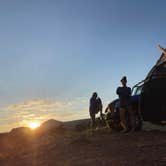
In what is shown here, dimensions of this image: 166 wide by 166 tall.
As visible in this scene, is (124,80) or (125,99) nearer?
(124,80)

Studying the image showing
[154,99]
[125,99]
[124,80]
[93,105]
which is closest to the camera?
[154,99]

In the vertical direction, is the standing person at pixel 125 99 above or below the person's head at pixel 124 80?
below

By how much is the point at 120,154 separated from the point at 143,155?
0.70 m

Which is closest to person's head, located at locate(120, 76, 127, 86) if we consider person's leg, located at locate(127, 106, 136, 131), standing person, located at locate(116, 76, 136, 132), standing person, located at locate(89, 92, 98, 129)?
standing person, located at locate(116, 76, 136, 132)

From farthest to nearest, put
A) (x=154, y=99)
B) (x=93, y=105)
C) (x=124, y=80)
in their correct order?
(x=93, y=105)
(x=124, y=80)
(x=154, y=99)

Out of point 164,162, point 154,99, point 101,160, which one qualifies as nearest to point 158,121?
point 154,99

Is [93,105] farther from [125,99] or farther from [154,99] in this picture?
[154,99]

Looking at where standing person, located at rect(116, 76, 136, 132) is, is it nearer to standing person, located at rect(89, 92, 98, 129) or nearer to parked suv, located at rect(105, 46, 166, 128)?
parked suv, located at rect(105, 46, 166, 128)

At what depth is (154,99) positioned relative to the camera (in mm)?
10016

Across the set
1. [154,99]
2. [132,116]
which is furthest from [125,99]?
[154,99]

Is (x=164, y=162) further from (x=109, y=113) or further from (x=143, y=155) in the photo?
(x=109, y=113)

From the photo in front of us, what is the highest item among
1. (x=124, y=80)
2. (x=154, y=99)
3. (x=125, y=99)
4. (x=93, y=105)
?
(x=93, y=105)

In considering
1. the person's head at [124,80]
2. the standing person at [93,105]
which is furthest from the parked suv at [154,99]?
the standing person at [93,105]

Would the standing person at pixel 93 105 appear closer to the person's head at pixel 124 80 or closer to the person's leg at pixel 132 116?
the person's leg at pixel 132 116
